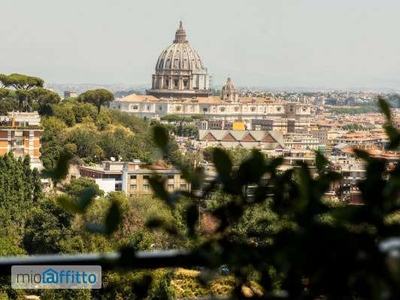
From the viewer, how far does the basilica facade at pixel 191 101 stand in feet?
261

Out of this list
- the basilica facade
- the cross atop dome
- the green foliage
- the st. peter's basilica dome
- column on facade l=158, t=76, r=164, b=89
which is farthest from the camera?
the cross atop dome

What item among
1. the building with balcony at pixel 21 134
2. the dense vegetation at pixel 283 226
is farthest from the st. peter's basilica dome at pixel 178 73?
the dense vegetation at pixel 283 226

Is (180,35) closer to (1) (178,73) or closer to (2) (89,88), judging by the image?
(1) (178,73)

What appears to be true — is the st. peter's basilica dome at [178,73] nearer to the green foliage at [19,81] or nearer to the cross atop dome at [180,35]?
the cross atop dome at [180,35]

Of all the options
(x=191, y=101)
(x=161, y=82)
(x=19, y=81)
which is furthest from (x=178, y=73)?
(x=19, y=81)

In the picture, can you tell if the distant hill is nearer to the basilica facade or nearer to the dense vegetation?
the basilica facade

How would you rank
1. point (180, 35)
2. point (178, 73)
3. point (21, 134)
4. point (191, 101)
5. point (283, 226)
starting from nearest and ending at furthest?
point (283, 226) → point (21, 134) → point (191, 101) → point (178, 73) → point (180, 35)

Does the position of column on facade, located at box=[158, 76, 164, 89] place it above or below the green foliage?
below

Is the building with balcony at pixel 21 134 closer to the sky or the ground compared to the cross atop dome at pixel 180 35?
closer to the ground

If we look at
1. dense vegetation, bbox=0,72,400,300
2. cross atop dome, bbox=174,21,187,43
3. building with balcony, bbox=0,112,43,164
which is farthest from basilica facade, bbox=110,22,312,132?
dense vegetation, bbox=0,72,400,300

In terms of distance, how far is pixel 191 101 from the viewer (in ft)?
265

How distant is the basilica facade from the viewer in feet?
261

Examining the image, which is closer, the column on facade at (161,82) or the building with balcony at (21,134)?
the building with balcony at (21,134)

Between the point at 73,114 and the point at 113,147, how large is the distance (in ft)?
6.04
